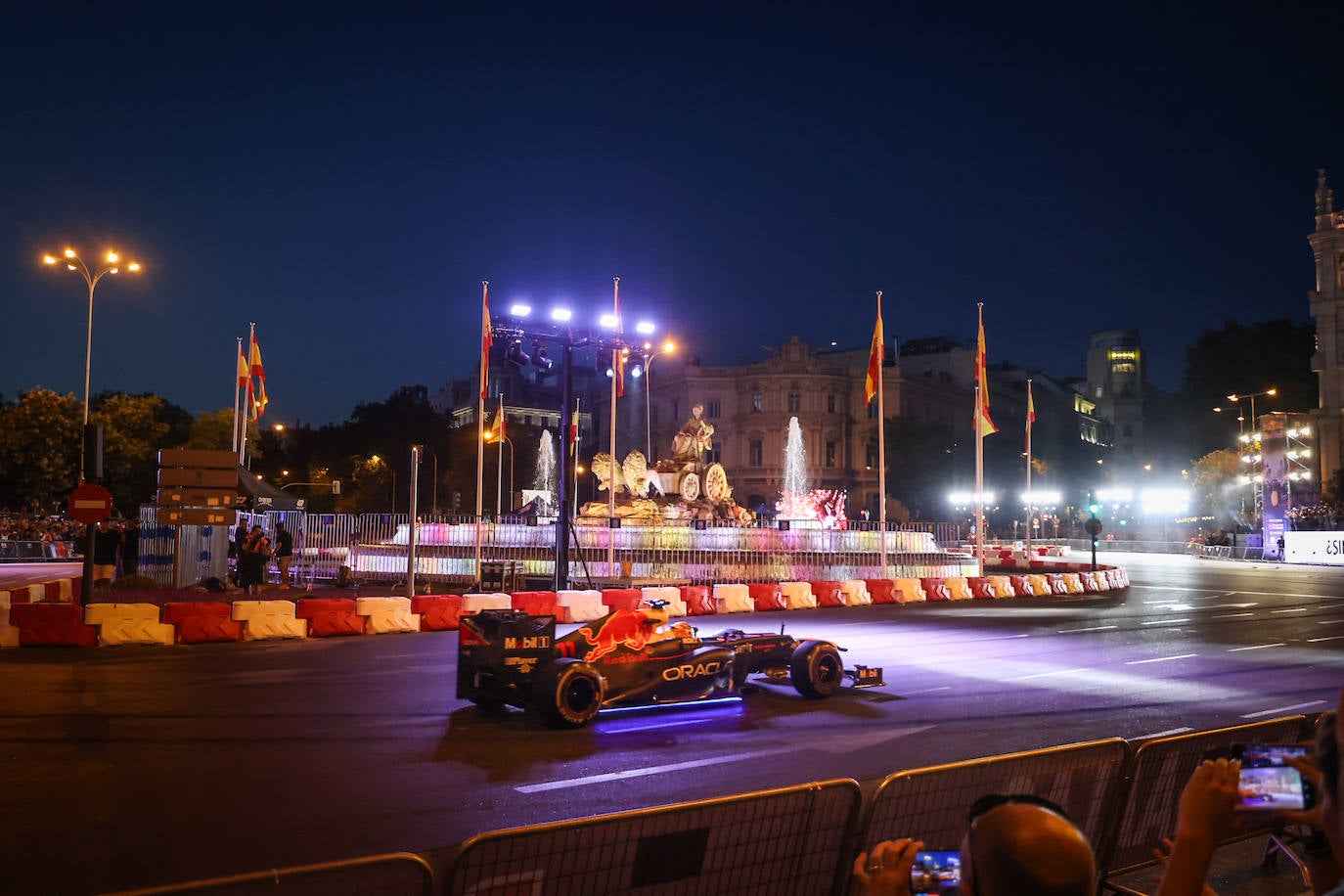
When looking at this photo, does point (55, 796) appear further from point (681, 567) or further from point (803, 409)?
point (803, 409)

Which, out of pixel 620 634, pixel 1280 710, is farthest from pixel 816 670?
pixel 1280 710

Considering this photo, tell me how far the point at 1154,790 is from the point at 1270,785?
2.81 metres

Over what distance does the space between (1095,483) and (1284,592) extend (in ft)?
266

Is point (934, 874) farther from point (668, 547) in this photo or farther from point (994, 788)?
point (668, 547)

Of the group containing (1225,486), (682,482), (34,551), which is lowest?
(34,551)

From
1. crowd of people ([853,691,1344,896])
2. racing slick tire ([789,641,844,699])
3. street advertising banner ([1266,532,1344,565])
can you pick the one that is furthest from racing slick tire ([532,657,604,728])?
street advertising banner ([1266,532,1344,565])

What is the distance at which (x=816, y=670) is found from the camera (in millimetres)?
12117

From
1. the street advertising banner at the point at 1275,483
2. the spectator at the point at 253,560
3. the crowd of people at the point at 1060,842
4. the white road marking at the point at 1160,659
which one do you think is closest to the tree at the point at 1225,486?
the street advertising banner at the point at 1275,483

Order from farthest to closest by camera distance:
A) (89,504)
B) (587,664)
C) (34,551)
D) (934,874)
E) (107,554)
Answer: (34,551) < (107,554) < (89,504) < (587,664) < (934,874)

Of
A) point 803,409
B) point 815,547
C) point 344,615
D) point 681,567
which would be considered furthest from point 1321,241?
point 344,615

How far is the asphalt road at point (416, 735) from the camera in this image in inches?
276

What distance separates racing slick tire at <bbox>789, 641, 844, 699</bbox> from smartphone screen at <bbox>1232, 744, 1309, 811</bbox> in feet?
30.8

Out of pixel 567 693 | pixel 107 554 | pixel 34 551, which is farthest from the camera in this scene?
pixel 34 551

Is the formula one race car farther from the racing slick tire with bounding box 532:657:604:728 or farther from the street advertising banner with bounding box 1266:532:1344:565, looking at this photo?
the street advertising banner with bounding box 1266:532:1344:565
